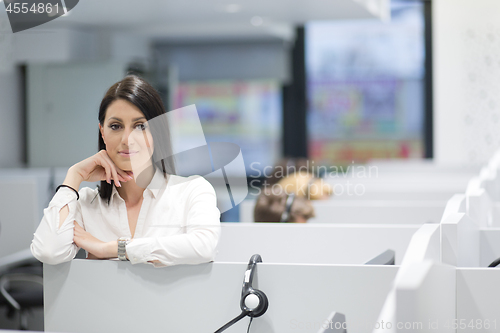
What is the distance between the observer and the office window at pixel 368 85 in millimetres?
4770

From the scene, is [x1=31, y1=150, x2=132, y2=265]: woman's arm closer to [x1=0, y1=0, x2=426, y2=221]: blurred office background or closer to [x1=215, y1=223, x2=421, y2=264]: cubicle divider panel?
[x1=215, y1=223, x2=421, y2=264]: cubicle divider panel

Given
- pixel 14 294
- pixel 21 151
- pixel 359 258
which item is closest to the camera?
pixel 359 258

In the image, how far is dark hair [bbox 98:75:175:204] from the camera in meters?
0.85

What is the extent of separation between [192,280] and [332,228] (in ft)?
1.67

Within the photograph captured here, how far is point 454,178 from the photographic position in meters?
2.75

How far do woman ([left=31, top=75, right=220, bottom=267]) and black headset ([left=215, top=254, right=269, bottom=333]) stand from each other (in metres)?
0.09

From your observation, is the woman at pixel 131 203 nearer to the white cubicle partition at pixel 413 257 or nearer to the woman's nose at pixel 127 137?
the woman's nose at pixel 127 137

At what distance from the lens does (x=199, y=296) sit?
0.82m

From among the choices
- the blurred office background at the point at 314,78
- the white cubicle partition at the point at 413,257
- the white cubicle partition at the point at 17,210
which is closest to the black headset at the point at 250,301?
the white cubicle partition at the point at 413,257

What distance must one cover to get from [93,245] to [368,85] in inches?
168

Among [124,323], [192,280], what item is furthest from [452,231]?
[124,323]

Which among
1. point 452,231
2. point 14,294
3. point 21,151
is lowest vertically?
point 14,294

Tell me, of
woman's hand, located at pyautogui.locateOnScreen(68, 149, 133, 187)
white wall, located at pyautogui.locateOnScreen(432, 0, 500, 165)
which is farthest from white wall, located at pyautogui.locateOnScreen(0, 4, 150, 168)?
white wall, located at pyautogui.locateOnScreen(432, 0, 500, 165)

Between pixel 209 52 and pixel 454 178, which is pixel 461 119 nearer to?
pixel 454 178
